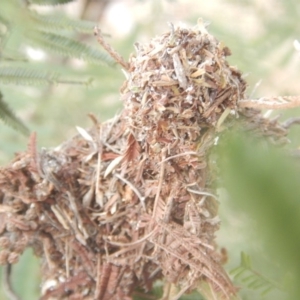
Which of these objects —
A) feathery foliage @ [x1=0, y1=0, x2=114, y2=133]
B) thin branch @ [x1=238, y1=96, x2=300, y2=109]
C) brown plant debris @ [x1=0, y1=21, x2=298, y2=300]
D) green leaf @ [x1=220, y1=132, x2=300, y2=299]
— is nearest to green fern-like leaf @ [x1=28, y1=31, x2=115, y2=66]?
feathery foliage @ [x1=0, y1=0, x2=114, y2=133]

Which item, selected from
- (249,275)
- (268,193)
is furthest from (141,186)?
(268,193)

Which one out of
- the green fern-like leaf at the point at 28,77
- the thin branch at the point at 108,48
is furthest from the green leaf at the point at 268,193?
the green fern-like leaf at the point at 28,77

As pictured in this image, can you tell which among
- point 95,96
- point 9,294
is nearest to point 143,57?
point 9,294

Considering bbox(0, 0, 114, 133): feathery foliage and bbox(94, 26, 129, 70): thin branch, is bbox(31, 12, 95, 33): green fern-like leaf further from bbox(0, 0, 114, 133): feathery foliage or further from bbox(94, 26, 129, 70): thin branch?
bbox(94, 26, 129, 70): thin branch

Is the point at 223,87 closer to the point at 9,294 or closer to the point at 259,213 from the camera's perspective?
the point at 259,213

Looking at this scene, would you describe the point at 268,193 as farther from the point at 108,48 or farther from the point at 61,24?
the point at 61,24

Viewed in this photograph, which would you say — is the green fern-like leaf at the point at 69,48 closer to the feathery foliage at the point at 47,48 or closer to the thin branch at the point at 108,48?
the feathery foliage at the point at 47,48

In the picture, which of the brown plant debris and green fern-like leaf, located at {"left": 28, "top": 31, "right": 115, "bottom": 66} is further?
green fern-like leaf, located at {"left": 28, "top": 31, "right": 115, "bottom": 66}

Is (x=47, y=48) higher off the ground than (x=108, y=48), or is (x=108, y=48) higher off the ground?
(x=47, y=48)
